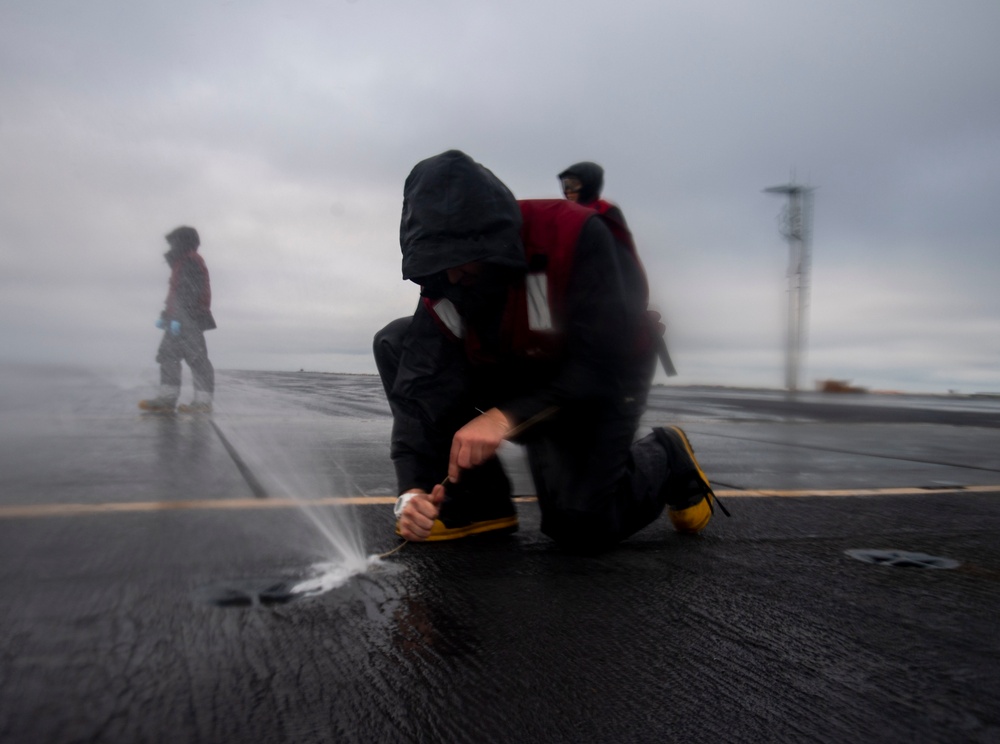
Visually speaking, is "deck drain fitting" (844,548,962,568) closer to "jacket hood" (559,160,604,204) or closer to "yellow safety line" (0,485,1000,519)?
"yellow safety line" (0,485,1000,519)

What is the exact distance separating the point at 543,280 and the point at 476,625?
1.06 meters

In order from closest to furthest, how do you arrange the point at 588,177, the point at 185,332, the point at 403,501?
1. the point at 403,501
2. the point at 588,177
3. the point at 185,332

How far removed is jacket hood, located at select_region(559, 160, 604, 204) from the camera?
4125 mm

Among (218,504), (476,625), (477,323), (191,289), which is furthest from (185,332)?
(476,625)

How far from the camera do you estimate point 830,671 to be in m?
1.68

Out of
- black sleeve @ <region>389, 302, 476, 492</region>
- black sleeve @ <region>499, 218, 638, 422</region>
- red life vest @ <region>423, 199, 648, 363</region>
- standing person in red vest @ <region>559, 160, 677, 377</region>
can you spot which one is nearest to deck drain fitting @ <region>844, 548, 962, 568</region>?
standing person in red vest @ <region>559, 160, 677, 377</region>

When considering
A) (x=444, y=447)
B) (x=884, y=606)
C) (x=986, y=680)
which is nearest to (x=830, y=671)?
(x=986, y=680)

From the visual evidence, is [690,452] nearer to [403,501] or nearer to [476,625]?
[403,501]

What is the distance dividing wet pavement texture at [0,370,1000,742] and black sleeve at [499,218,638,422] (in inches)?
20.8

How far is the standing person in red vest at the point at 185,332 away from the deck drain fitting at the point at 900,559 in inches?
245

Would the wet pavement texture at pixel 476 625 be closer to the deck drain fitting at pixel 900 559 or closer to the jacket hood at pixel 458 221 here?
the deck drain fitting at pixel 900 559

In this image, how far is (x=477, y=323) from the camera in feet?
8.77

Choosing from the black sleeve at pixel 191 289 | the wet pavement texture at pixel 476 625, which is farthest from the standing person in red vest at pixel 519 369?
the black sleeve at pixel 191 289

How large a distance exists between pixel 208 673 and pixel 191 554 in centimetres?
102
